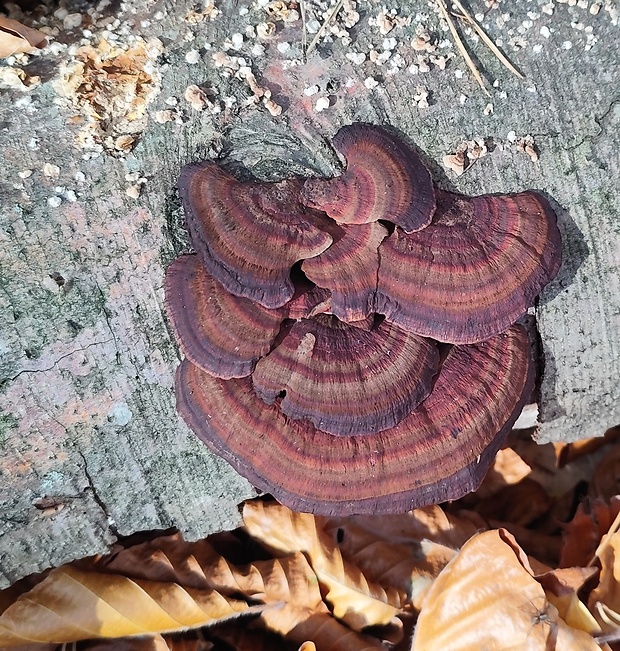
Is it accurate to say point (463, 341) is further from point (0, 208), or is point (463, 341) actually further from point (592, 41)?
point (0, 208)

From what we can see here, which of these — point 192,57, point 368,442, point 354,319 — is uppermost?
point 192,57

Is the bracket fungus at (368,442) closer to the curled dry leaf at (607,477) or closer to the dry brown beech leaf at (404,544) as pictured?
the dry brown beech leaf at (404,544)

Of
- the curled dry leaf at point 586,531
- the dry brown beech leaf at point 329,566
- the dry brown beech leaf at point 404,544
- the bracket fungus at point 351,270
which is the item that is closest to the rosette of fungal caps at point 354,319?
the bracket fungus at point 351,270

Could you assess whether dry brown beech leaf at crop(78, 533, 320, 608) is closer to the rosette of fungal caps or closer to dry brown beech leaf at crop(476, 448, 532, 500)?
the rosette of fungal caps

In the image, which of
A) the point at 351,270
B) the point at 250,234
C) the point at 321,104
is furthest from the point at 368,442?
the point at 321,104

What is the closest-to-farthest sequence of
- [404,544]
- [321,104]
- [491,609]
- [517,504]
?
[321,104], [491,609], [404,544], [517,504]

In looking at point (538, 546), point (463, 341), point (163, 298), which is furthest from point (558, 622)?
point (163, 298)

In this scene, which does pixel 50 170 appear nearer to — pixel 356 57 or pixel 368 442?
pixel 356 57
